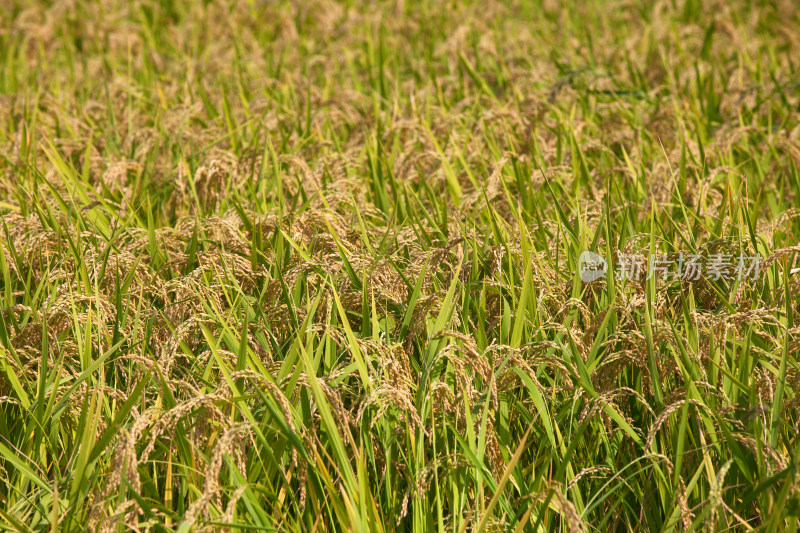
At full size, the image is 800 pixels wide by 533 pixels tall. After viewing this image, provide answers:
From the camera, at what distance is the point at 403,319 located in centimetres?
232

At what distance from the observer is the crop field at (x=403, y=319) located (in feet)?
6.13

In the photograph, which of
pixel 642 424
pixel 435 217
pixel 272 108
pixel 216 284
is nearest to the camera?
pixel 642 424

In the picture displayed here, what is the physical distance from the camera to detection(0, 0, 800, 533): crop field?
6.13ft

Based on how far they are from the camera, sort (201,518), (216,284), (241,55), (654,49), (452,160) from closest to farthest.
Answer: (201,518), (216,284), (452,160), (654,49), (241,55)

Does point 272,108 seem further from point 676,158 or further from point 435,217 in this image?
point 676,158

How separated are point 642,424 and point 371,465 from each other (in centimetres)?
72

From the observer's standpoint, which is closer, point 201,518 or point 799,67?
point 201,518

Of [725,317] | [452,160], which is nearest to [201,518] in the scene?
[725,317]

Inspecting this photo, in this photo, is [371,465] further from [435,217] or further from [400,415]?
[435,217]

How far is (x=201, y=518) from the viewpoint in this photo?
182 cm

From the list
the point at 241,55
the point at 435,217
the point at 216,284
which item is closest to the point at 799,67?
the point at 435,217

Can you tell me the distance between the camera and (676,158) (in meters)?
3.54

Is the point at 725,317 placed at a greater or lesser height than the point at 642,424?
greater

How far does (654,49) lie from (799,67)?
0.85 metres
